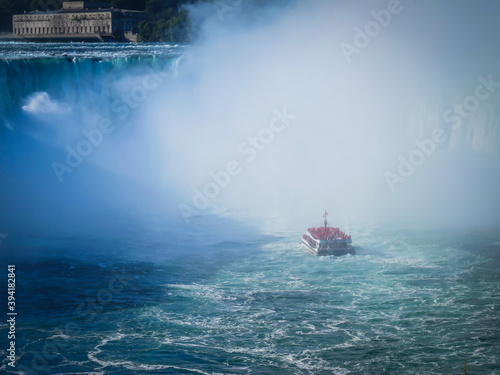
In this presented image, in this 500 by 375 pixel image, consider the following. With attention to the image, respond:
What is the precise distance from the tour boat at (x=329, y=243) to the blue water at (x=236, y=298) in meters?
0.39

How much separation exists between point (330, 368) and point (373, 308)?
5019 millimetres

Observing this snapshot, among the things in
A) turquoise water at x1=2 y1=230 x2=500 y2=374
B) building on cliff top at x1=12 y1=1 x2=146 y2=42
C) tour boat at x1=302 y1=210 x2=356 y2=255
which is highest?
building on cliff top at x1=12 y1=1 x2=146 y2=42

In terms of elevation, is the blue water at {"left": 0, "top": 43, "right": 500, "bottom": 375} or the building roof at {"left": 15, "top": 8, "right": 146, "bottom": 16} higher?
the building roof at {"left": 15, "top": 8, "right": 146, "bottom": 16}

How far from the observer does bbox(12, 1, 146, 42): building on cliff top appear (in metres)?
55.7

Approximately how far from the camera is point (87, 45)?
54.6 m

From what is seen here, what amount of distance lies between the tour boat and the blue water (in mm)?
393

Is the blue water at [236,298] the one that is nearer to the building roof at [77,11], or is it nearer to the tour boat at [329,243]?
the tour boat at [329,243]

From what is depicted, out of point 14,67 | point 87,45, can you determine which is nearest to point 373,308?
point 14,67

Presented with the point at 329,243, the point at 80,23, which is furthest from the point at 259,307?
the point at 80,23

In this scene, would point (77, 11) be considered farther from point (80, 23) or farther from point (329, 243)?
point (329, 243)

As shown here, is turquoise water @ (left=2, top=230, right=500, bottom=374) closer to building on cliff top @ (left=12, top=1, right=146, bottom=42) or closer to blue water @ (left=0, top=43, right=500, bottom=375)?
blue water @ (left=0, top=43, right=500, bottom=375)

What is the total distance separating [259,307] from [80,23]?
1491 inches

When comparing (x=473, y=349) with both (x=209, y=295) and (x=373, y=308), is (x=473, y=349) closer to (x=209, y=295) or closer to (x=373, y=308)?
(x=373, y=308)

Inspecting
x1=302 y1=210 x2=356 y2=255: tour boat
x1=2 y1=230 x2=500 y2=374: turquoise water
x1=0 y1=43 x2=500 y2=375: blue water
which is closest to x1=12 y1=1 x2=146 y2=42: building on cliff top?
x1=0 y1=43 x2=500 y2=375: blue water
